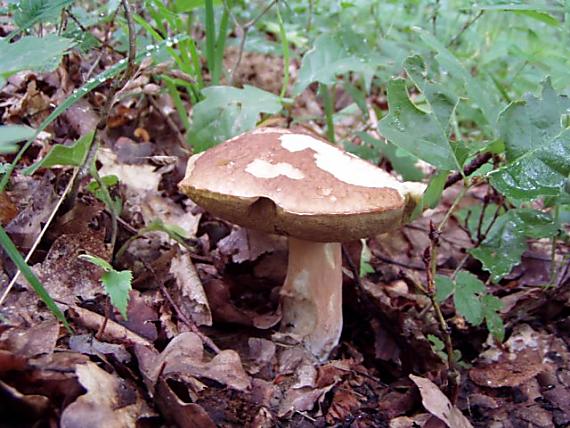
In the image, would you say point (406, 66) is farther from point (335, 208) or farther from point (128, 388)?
point (128, 388)

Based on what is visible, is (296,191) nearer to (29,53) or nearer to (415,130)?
(415,130)

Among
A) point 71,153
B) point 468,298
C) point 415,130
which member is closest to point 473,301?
point 468,298

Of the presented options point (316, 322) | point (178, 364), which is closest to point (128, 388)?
point (178, 364)

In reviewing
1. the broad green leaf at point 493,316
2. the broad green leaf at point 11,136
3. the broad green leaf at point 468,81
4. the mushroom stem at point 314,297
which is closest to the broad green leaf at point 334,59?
the broad green leaf at point 468,81

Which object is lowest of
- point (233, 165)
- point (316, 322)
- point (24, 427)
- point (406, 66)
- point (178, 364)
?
point (316, 322)

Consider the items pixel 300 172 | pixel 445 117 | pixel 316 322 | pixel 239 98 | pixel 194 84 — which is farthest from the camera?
pixel 194 84

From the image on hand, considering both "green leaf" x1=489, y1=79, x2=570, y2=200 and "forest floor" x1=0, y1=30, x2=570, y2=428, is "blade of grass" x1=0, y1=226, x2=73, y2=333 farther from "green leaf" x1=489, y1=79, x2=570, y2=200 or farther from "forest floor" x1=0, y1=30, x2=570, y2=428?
"green leaf" x1=489, y1=79, x2=570, y2=200

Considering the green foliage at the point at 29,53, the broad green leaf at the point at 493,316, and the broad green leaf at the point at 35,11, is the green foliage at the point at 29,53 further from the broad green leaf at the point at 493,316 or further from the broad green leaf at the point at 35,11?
the broad green leaf at the point at 493,316
